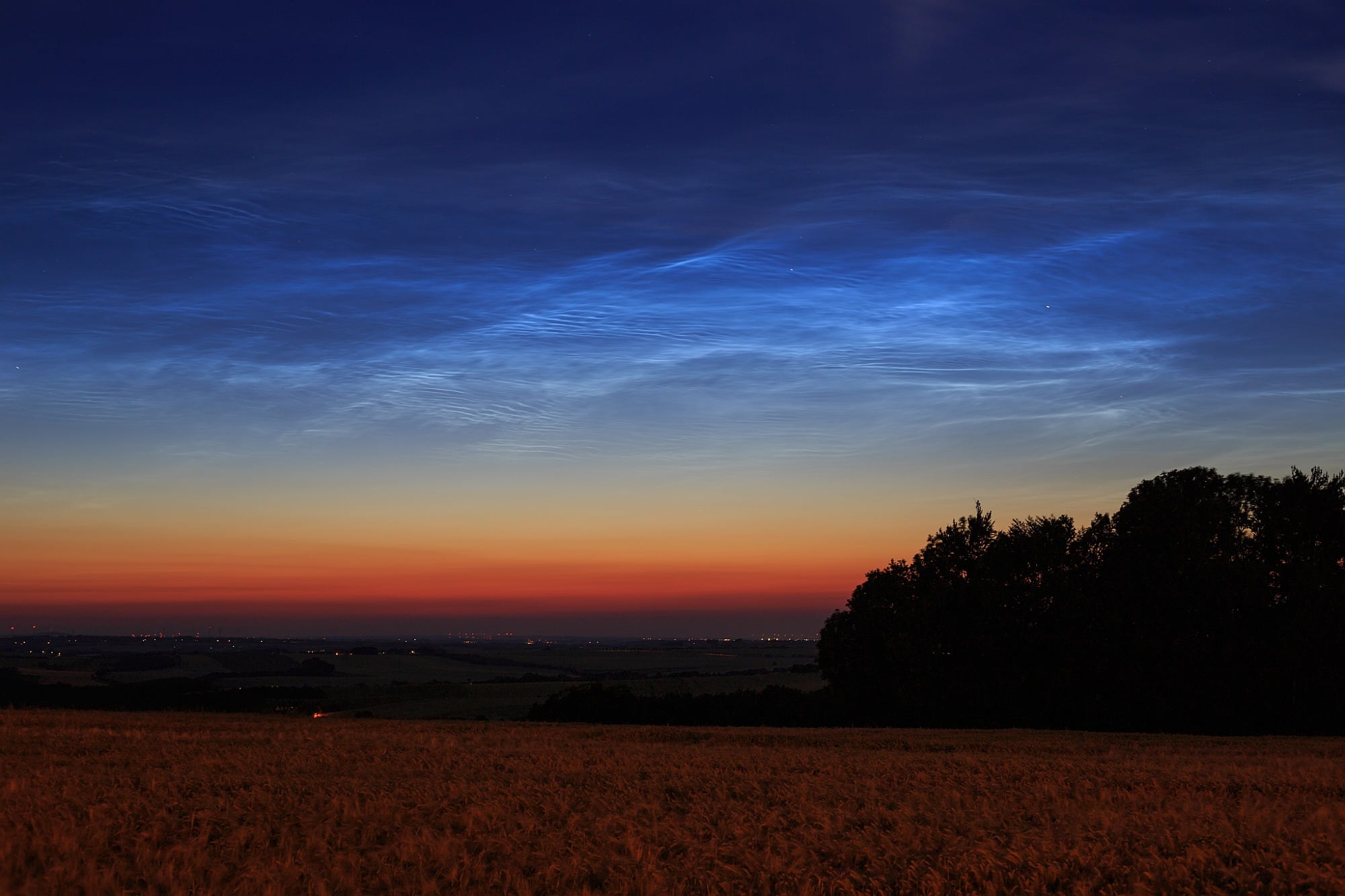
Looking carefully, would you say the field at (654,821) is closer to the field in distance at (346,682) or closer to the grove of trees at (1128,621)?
the grove of trees at (1128,621)

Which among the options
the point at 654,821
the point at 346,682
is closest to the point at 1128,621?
the point at 654,821

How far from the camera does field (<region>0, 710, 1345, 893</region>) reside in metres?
9.02

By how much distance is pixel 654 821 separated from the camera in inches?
460

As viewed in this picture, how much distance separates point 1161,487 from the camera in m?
41.9

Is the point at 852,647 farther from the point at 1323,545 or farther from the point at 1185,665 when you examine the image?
the point at 1323,545

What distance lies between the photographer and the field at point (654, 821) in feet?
29.6

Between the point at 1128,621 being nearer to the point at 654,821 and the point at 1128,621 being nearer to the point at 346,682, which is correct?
the point at 654,821

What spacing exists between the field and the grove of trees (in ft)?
63.9

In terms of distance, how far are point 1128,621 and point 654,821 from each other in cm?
3404

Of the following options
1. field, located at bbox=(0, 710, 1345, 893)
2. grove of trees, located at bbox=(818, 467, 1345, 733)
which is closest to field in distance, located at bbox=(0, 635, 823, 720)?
grove of trees, located at bbox=(818, 467, 1345, 733)

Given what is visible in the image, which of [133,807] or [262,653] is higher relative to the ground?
[133,807]

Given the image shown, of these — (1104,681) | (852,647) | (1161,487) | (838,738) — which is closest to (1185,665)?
(1104,681)

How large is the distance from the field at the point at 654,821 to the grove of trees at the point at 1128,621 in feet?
63.9

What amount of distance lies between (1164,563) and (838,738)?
2033cm
